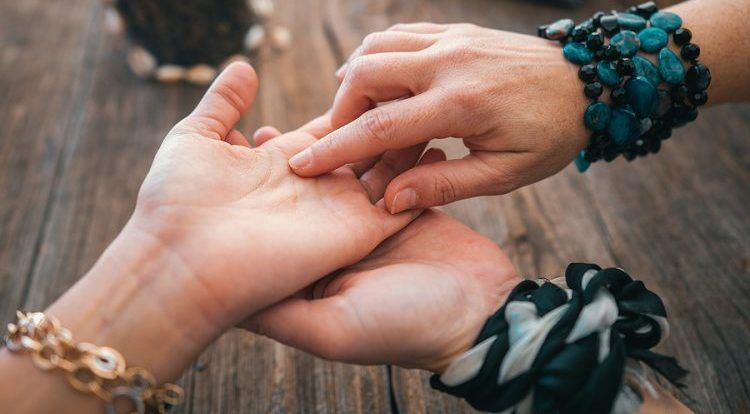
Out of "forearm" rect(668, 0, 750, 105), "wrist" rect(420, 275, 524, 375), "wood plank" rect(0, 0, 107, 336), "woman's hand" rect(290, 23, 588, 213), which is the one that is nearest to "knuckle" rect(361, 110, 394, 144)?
"woman's hand" rect(290, 23, 588, 213)

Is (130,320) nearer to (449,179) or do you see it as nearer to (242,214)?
(242,214)

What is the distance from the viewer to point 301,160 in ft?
3.26

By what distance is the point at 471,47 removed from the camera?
1034 millimetres

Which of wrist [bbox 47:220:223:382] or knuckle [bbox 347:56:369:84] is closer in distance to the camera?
wrist [bbox 47:220:223:382]

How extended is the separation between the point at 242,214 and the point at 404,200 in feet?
0.93

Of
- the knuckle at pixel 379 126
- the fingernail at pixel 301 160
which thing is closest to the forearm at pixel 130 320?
the fingernail at pixel 301 160

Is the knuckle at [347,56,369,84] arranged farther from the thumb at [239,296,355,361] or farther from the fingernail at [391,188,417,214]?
the thumb at [239,296,355,361]

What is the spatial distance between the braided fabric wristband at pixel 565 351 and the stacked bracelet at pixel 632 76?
32 cm

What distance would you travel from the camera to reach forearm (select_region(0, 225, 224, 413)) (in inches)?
30.1

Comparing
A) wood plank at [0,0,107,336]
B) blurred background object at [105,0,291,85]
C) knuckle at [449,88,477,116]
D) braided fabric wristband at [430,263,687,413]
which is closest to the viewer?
braided fabric wristband at [430,263,687,413]

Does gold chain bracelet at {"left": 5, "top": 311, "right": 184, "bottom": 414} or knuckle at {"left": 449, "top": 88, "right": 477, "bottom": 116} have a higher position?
knuckle at {"left": 449, "top": 88, "right": 477, "bottom": 116}

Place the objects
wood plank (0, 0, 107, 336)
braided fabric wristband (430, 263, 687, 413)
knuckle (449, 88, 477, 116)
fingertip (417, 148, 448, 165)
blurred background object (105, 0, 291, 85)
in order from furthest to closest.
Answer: blurred background object (105, 0, 291, 85), wood plank (0, 0, 107, 336), fingertip (417, 148, 448, 165), knuckle (449, 88, 477, 116), braided fabric wristband (430, 263, 687, 413)

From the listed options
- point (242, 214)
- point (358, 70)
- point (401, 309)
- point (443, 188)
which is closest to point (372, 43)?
point (358, 70)

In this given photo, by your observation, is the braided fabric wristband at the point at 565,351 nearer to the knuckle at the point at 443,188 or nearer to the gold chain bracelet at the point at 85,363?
the knuckle at the point at 443,188
